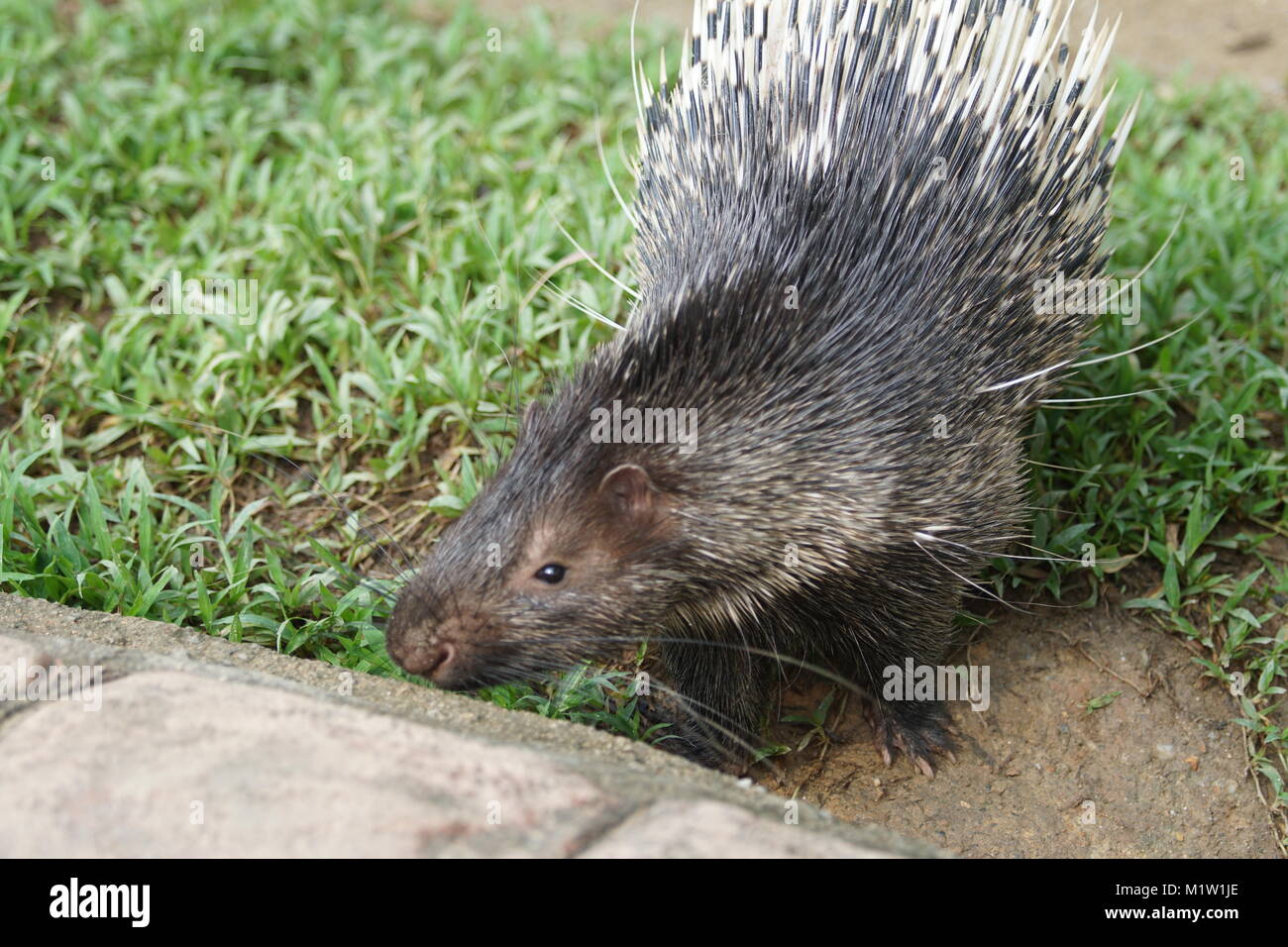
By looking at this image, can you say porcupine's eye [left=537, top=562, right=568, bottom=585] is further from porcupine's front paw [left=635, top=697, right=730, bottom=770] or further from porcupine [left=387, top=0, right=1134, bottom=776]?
porcupine's front paw [left=635, top=697, right=730, bottom=770]

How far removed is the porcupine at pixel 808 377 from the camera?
2781 mm

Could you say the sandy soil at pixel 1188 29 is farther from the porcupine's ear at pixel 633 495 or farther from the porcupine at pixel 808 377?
the porcupine's ear at pixel 633 495

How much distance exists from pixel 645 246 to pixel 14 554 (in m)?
2.02

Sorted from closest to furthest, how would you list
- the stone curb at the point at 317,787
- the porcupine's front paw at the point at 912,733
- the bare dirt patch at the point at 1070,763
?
the stone curb at the point at 317,787, the bare dirt patch at the point at 1070,763, the porcupine's front paw at the point at 912,733

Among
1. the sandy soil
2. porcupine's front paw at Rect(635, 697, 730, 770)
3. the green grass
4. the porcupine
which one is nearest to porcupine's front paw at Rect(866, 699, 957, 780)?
the porcupine

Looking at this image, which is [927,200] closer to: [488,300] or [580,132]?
[488,300]

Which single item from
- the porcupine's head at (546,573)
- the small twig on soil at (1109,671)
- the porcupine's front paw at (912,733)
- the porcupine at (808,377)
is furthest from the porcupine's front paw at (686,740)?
the small twig on soil at (1109,671)

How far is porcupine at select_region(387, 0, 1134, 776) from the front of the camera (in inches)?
109

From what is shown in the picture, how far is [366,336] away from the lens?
4.21 meters

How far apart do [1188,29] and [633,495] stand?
202 inches

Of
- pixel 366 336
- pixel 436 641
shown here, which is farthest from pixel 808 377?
pixel 366 336

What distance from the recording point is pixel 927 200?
125 inches

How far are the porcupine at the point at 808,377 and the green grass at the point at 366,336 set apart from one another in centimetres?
49

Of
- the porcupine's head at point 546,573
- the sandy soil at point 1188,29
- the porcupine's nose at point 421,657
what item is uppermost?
the sandy soil at point 1188,29
